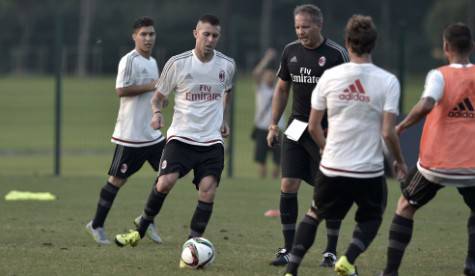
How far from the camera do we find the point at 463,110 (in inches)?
326

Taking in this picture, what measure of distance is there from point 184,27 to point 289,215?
38.2 meters

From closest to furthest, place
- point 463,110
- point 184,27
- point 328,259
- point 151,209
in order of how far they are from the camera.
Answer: point 463,110, point 328,259, point 151,209, point 184,27

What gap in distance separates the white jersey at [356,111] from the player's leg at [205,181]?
1971 millimetres

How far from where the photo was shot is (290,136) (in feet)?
31.4

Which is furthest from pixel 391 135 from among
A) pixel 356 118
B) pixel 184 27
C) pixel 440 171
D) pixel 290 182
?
pixel 184 27

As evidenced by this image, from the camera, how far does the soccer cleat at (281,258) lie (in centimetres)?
948

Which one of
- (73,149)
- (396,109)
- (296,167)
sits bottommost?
(73,149)

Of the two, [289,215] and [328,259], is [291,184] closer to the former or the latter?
[289,215]

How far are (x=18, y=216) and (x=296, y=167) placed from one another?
447cm

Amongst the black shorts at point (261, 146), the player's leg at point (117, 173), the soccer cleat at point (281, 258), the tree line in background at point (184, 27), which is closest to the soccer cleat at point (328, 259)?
the soccer cleat at point (281, 258)

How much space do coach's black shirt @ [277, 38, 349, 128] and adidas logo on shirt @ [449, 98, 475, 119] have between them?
153 cm

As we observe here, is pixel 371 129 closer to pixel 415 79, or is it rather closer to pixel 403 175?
pixel 403 175

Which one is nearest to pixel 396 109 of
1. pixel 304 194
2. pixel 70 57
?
pixel 304 194

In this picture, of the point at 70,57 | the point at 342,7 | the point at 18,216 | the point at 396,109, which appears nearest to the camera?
the point at 396,109
